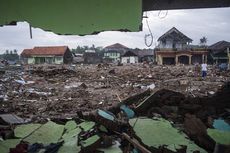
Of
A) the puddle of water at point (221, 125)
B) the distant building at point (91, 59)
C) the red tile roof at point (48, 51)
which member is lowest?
the puddle of water at point (221, 125)

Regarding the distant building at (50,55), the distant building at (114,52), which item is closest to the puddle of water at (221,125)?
the distant building at (50,55)

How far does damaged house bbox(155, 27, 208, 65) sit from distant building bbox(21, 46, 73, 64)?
696 inches

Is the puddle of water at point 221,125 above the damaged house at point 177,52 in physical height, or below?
below

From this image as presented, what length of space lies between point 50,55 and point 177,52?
23.5 meters

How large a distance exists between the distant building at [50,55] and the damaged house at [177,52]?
17681mm

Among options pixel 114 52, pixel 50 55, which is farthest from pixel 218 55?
pixel 114 52

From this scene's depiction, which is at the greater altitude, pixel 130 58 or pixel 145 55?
pixel 145 55

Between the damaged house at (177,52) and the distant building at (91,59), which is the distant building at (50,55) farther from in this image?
the damaged house at (177,52)

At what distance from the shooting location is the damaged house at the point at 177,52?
152 ft

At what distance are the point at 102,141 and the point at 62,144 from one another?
1.99 ft

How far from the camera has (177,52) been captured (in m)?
46.5

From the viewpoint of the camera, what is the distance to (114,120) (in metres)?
5.30

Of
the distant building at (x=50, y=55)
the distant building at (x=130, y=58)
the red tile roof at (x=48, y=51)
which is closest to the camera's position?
the distant building at (x=50, y=55)

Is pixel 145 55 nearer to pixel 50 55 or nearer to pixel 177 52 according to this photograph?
pixel 177 52
